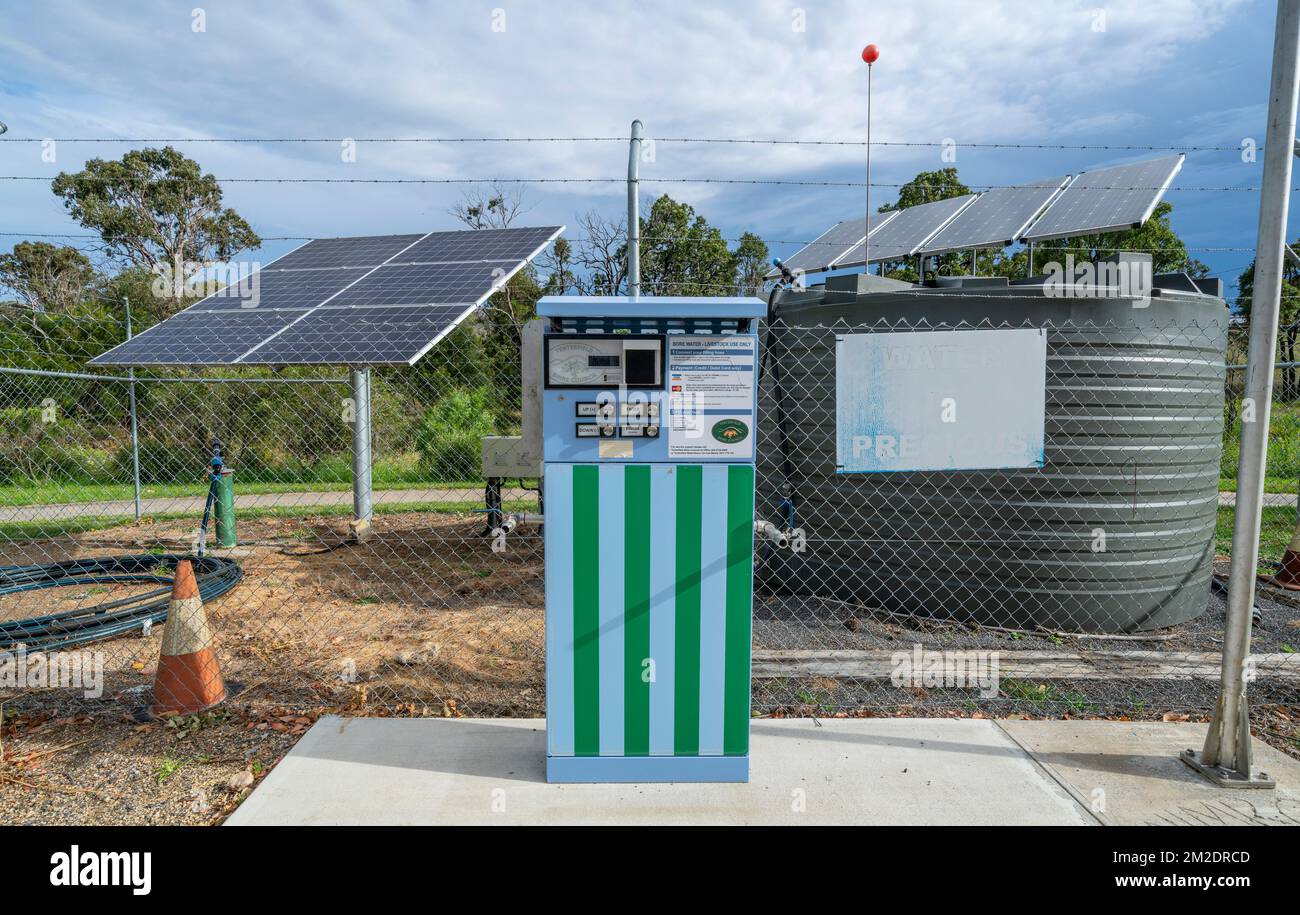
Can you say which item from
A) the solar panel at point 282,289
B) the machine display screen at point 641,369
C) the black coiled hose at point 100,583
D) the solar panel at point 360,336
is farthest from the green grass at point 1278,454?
the black coiled hose at point 100,583

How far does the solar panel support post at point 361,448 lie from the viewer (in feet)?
25.9

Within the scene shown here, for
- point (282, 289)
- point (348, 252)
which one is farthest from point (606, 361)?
point (348, 252)

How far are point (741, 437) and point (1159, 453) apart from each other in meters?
3.91

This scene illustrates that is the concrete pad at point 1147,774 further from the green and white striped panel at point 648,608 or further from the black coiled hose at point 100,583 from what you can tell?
the black coiled hose at point 100,583

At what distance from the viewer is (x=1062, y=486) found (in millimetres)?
5250

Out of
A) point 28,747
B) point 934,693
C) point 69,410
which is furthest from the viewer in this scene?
point 69,410

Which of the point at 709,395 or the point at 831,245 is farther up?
the point at 831,245

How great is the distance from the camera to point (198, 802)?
3131mm

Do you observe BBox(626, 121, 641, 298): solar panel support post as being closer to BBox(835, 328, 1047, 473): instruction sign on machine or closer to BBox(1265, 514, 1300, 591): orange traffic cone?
BBox(835, 328, 1047, 473): instruction sign on machine

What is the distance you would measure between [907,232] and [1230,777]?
568 centimetres

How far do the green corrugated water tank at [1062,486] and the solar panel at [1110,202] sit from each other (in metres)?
0.75

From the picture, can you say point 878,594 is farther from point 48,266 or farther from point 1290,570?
point 48,266

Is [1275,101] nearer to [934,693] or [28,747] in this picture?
[934,693]

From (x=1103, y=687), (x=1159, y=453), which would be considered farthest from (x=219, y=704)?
(x=1159, y=453)
